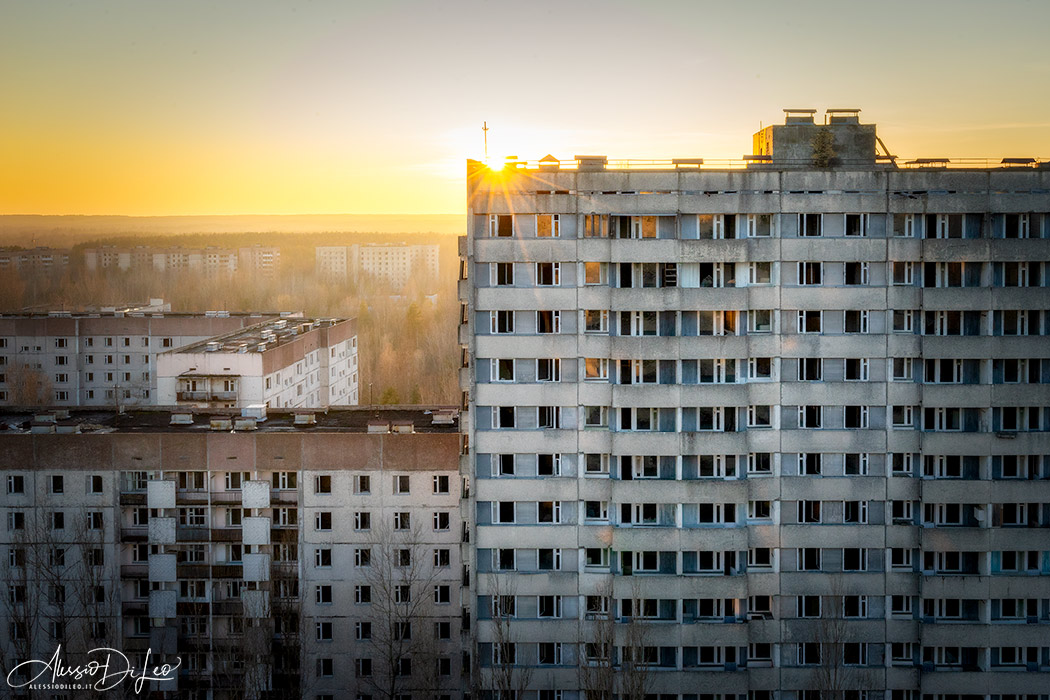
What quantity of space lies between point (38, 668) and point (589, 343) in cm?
2089

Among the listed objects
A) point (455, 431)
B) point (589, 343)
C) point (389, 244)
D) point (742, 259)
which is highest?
point (389, 244)

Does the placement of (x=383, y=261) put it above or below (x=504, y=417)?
above

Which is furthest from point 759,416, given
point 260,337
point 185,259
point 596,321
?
point 185,259

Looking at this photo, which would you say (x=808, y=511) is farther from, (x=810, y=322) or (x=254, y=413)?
(x=254, y=413)

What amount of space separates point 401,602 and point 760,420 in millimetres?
13308

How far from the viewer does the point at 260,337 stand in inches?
2386

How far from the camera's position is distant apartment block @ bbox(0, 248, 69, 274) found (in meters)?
107

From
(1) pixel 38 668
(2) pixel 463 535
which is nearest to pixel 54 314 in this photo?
(1) pixel 38 668

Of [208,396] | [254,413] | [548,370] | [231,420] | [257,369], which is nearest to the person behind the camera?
[548,370]

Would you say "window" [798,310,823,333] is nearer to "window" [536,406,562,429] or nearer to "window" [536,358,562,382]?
"window" [536,358,562,382]

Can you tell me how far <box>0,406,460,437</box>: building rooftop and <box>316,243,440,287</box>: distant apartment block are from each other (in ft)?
386

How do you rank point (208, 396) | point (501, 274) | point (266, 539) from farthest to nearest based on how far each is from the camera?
→ 1. point (208, 396)
2. point (266, 539)
3. point (501, 274)

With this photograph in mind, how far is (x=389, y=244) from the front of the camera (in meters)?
172

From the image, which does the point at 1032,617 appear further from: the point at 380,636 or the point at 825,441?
the point at 380,636
